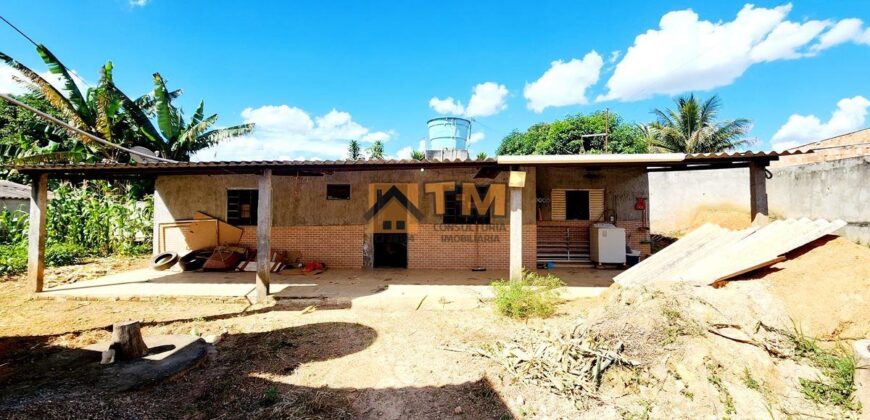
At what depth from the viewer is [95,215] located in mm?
12125

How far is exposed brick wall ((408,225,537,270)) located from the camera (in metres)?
9.75

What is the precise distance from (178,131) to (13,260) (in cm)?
695

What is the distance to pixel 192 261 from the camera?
9.64 meters

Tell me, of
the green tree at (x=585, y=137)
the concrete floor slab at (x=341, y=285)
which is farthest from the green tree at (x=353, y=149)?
the concrete floor slab at (x=341, y=285)

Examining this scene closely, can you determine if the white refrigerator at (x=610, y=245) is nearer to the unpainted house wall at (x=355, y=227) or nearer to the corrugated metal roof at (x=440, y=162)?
the unpainted house wall at (x=355, y=227)

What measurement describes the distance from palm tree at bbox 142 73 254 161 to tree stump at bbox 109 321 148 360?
42.3ft

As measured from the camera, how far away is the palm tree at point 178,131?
45.7ft

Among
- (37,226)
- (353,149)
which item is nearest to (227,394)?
(37,226)

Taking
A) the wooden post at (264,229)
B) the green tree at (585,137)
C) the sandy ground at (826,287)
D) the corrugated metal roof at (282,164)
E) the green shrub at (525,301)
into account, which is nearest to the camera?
the sandy ground at (826,287)

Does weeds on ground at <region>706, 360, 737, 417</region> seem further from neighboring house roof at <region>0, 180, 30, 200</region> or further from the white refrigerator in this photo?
neighboring house roof at <region>0, 180, 30, 200</region>

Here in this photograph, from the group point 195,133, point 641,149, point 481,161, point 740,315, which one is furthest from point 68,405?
point 641,149

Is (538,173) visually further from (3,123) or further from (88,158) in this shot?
(3,123)

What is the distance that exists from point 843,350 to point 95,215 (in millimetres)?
17957

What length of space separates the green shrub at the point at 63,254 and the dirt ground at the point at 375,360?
18.0 ft
